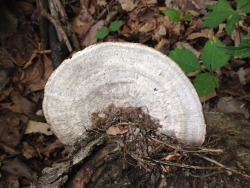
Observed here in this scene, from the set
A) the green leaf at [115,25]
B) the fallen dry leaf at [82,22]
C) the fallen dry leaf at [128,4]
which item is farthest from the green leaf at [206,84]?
the fallen dry leaf at [82,22]

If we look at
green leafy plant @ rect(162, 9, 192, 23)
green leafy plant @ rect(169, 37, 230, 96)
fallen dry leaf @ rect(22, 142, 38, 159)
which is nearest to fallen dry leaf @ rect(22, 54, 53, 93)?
fallen dry leaf @ rect(22, 142, 38, 159)

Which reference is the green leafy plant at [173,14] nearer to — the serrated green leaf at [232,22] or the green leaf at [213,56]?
the serrated green leaf at [232,22]

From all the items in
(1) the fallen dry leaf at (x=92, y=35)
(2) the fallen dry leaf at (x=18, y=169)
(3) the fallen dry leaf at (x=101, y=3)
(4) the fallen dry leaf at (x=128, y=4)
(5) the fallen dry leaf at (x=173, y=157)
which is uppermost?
(3) the fallen dry leaf at (x=101, y=3)

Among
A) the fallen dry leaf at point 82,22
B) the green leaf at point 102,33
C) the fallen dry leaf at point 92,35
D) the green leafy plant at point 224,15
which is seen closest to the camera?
the green leafy plant at point 224,15

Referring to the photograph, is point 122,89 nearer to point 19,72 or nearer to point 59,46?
point 59,46

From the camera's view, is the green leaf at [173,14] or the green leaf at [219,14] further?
the green leaf at [173,14]

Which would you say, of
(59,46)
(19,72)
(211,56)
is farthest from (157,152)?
(19,72)
